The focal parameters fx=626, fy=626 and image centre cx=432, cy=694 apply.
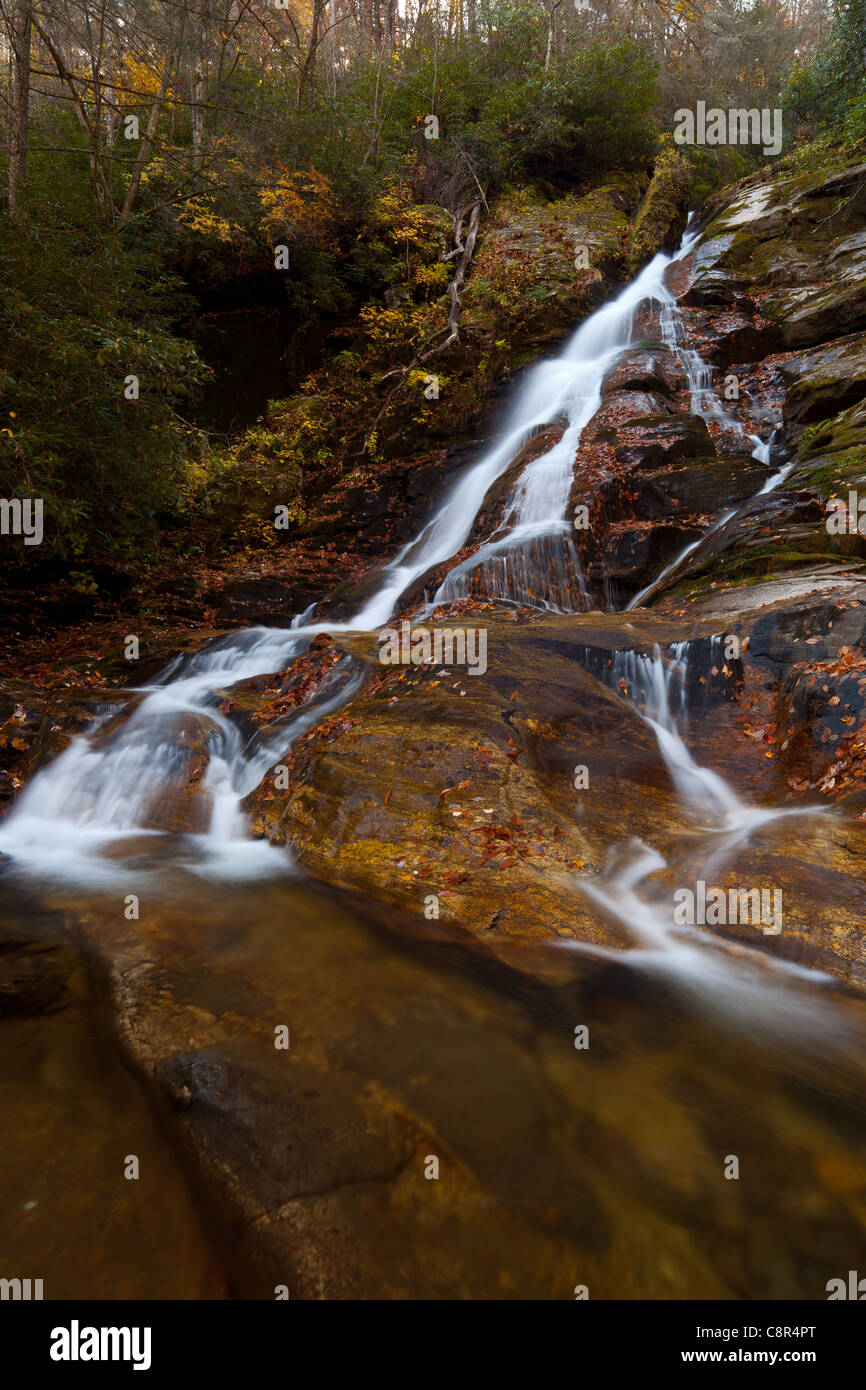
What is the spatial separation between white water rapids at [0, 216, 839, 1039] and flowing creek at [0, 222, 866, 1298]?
0.03m

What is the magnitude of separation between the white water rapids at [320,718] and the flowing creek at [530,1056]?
0.11 ft

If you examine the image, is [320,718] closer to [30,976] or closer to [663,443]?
[30,976]

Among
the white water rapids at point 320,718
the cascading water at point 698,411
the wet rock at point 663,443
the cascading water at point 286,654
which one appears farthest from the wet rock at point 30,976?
the wet rock at point 663,443

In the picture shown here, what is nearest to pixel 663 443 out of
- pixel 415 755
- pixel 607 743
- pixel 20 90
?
pixel 607 743

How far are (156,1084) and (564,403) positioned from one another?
1475 cm

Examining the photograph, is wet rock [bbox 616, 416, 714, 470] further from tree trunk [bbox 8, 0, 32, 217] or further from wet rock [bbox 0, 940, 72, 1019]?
wet rock [bbox 0, 940, 72, 1019]

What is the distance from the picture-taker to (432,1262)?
1.95 metres

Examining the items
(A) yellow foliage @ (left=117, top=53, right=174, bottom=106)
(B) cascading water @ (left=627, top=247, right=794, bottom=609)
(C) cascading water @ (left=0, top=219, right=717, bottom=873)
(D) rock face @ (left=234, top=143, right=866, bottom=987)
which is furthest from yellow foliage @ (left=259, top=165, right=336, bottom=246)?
(D) rock face @ (left=234, top=143, right=866, bottom=987)

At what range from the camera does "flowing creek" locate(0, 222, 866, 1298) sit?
2006mm

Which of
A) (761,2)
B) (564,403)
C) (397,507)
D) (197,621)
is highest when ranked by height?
(761,2)

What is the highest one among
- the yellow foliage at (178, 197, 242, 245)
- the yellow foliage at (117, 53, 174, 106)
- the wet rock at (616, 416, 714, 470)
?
the yellow foliage at (117, 53, 174, 106)

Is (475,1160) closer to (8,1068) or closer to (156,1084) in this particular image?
(156,1084)

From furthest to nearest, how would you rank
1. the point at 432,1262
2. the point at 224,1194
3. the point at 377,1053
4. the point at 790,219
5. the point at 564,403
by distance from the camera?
the point at 790,219 < the point at 564,403 < the point at 377,1053 < the point at 224,1194 < the point at 432,1262

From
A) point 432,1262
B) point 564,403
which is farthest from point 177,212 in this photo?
point 432,1262
